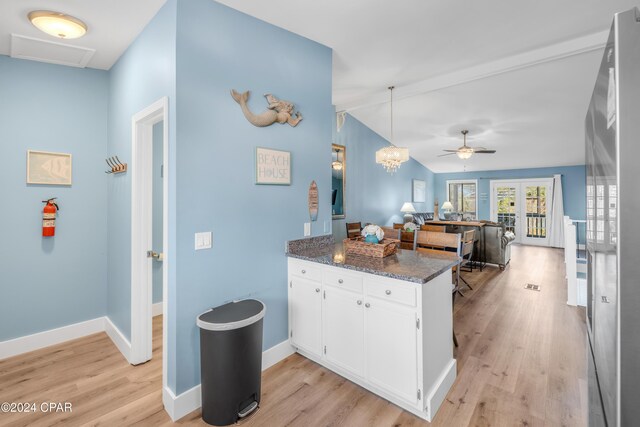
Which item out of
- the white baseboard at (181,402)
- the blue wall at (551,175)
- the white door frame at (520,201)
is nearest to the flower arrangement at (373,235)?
the white baseboard at (181,402)

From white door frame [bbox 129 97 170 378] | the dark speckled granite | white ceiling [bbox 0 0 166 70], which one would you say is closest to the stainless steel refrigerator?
the dark speckled granite

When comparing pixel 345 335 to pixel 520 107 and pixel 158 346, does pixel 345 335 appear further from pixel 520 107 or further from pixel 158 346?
pixel 520 107

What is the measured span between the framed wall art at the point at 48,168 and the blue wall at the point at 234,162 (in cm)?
191

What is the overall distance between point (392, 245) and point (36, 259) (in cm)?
335

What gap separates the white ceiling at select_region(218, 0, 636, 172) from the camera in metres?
2.47

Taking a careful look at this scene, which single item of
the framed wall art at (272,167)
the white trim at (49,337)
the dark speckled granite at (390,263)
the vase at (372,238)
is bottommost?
the white trim at (49,337)

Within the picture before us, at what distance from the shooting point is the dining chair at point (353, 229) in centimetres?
580

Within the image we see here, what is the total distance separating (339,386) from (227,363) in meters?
0.92

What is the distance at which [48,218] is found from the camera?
283 centimetres

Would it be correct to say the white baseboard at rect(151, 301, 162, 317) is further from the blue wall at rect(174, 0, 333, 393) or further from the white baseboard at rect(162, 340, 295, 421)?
the blue wall at rect(174, 0, 333, 393)

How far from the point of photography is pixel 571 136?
6145 mm

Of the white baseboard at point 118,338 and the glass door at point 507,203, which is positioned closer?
the white baseboard at point 118,338

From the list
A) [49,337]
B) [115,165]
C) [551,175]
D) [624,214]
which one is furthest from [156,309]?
[551,175]

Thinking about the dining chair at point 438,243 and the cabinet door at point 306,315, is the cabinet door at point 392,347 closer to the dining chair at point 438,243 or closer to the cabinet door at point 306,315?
the cabinet door at point 306,315
